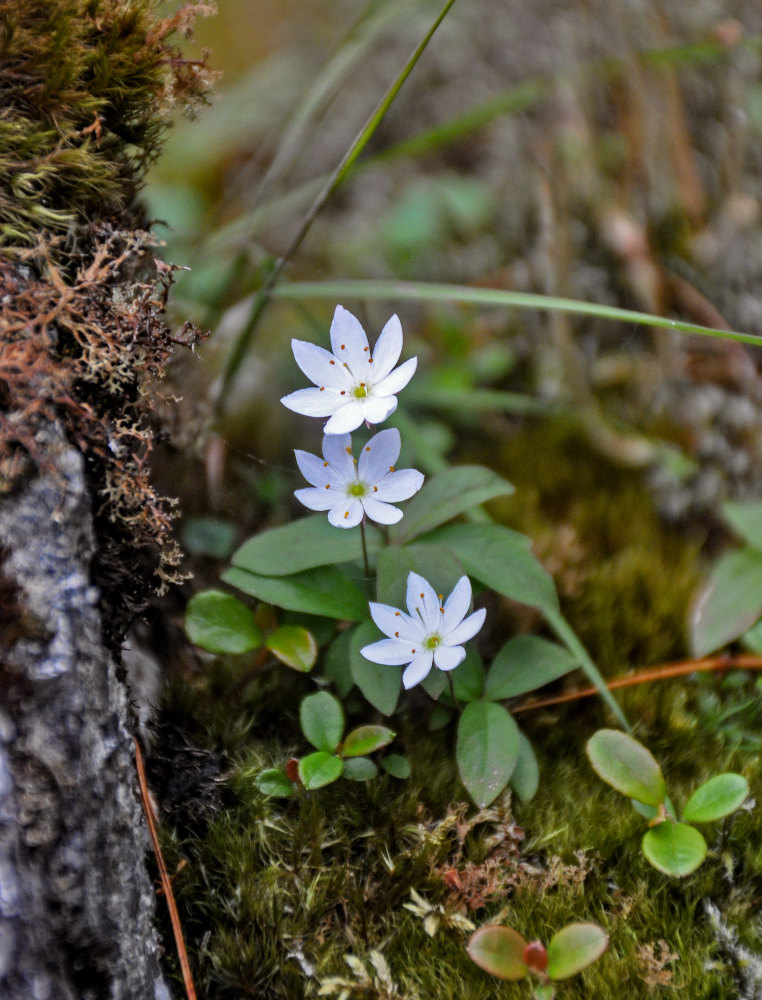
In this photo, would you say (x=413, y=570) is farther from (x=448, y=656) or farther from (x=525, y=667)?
(x=525, y=667)

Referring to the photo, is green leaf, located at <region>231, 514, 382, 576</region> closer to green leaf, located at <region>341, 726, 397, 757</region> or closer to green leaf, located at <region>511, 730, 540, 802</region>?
green leaf, located at <region>341, 726, 397, 757</region>

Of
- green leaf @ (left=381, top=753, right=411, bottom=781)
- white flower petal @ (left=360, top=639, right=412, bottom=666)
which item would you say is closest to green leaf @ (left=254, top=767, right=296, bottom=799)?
green leaf @ (left=381, top=753, right=411, bottom=781)

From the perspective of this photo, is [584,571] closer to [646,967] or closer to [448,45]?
[646,967]

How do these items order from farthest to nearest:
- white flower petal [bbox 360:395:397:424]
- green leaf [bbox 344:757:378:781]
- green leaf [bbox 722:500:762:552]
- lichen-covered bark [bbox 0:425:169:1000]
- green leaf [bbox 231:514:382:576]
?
green leaf [bbox 722:500:762:552] → green leaf [bbox 231:514:382:576] → green leaf [bbox 344:757:378:781] → white flower petal [bbox 360:395:397:424] → lichen-covered bark [bbox 0:425:169:1000]

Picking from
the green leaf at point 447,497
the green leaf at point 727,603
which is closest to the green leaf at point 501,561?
the green leaf at point 447,497

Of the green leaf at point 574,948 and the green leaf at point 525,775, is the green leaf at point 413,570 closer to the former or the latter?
the green leaf at point 525,775

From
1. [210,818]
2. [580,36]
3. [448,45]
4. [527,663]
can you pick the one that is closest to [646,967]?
[527,663]
